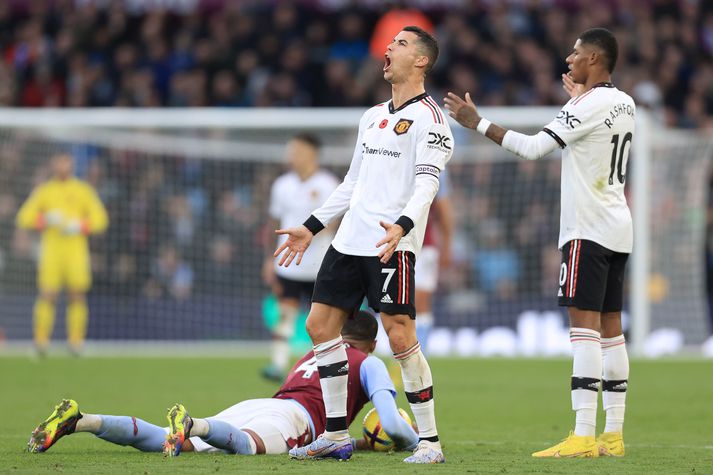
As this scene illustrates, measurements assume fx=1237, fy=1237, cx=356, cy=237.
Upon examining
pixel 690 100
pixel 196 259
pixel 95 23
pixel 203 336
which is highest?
pixel 95 23

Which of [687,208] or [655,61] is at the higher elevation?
[655,61]

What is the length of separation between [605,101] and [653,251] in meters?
10.6

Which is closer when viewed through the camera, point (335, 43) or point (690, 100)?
point (690, 100)

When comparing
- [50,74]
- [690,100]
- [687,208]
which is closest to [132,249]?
[50,74]

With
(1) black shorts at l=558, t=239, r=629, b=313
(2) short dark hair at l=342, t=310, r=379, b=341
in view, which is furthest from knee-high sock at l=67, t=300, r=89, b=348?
(1) black shorts at l=558, t=239, r=629, b=313

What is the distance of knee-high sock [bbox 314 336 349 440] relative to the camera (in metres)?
6.11

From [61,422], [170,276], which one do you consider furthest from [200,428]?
[170,276]

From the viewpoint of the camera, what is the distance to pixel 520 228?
17297 mm

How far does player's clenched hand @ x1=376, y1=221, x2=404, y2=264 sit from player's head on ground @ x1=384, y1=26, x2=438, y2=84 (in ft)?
2.86

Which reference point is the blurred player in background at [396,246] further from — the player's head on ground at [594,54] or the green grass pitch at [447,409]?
the player's head on ground at [594,54]

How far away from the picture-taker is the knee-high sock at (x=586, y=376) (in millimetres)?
6402

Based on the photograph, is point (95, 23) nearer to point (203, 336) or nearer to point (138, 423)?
point (203, 336)

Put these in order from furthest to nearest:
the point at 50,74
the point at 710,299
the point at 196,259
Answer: the point at 50,74, the point at 196,259, the point at 710,299

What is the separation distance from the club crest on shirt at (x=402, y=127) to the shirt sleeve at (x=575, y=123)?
0.79 metres
